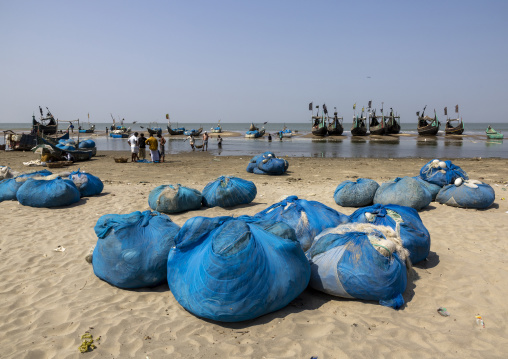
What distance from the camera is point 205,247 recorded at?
9.96 ft

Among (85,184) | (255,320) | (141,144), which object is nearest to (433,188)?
(255,320)

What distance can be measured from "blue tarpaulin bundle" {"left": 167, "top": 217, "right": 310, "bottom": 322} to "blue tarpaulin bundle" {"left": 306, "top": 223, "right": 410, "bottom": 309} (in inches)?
9.5

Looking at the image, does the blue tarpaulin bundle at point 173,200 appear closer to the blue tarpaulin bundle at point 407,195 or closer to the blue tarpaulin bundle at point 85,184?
the blue tarpaulin bundle at point 85,184

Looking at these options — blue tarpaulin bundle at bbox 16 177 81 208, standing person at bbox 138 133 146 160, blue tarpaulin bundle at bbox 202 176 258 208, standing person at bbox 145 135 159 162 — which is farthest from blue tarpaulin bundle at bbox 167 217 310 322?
standing person at bbox 138 133 146 160

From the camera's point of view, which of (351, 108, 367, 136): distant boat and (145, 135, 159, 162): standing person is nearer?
(145, 135, 159, 162): standing person

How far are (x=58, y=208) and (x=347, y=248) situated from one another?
594 cm

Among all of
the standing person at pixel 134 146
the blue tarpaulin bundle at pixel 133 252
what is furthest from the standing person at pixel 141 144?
the blue tarpaulin bundle at pixel 133 252

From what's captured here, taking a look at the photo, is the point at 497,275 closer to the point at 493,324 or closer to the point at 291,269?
the point at 493,324

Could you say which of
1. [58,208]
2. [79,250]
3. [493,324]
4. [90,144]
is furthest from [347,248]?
[90,144]

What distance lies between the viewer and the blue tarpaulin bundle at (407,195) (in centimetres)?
633

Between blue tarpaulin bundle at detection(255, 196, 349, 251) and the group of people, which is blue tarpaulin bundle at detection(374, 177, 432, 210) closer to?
blue tarpaulin bundle at detection(255, 196, 349, 251)

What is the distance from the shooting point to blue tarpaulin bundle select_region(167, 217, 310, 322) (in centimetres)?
277

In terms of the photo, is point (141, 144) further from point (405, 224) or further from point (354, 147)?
point (354, 147)

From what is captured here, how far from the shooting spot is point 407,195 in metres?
6.35
